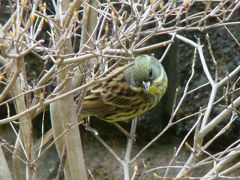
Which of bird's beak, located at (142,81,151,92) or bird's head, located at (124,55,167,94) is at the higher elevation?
bird's head, located at (124,55,167,94)

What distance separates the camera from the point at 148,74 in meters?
3.43

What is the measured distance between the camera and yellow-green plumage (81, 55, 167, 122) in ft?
11.2

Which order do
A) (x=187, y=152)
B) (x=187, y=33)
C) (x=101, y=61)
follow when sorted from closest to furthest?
(x=101, y=61)
(x=187, y=33)
(x=187, y=152)

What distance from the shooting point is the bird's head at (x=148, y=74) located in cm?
341

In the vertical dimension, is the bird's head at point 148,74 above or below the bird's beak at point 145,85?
above

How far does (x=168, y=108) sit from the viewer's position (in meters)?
3.77

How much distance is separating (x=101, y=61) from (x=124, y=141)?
1437 mm

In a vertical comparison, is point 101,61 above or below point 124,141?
above

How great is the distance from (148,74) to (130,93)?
8.8 inches

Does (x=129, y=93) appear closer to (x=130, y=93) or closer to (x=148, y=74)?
(x=130, y=93)

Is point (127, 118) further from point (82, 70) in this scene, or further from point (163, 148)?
point (82, 70)

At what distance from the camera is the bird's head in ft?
11.2

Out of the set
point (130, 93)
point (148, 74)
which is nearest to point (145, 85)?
point (148, 74)

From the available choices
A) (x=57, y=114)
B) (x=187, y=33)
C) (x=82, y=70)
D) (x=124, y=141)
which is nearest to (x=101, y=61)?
(x=82, y=70)
